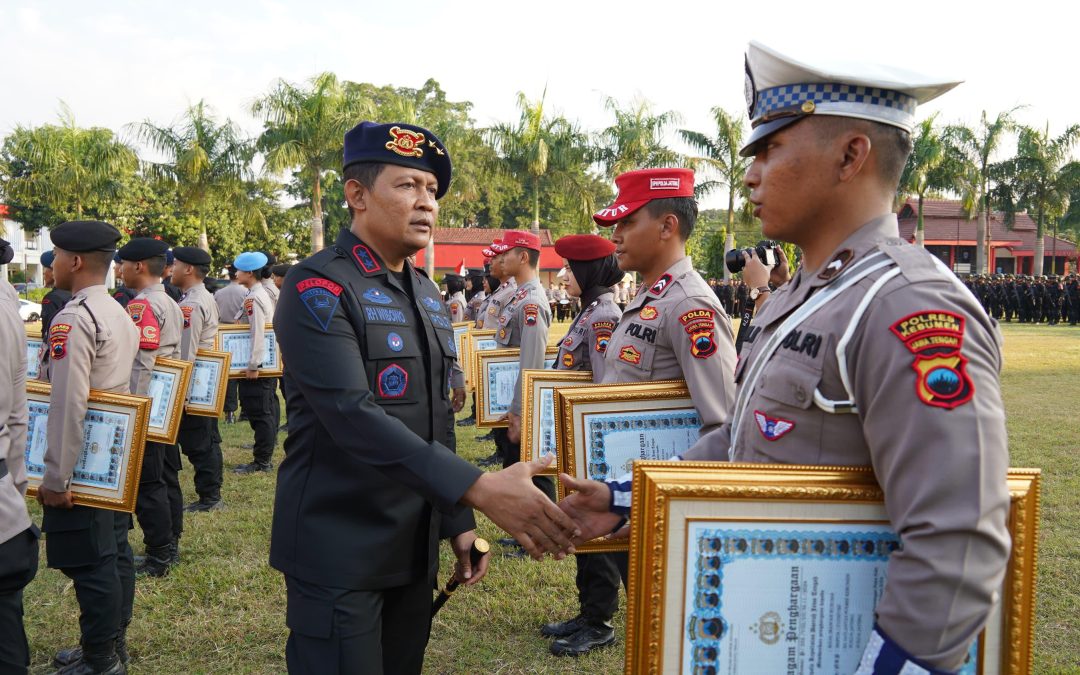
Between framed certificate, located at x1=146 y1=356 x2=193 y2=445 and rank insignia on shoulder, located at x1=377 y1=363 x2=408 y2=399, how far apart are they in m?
3.32

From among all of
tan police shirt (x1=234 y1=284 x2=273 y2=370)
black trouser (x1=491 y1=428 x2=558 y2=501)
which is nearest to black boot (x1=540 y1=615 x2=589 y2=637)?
black trouser (x1=491 y1=428 x2=558 y2=501)

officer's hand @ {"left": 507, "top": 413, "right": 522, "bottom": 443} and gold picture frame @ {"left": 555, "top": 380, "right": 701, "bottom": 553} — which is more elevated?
gold picture frame @ {"left": 555, "top": 380, "right": 701, "bottom": 553}

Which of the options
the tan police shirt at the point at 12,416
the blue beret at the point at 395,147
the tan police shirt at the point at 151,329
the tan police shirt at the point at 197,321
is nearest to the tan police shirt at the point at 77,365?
the tan police shirt at the point at 12,416

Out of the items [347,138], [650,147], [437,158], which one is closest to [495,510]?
[437,158]

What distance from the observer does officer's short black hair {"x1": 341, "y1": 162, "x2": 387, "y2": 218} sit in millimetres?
2523

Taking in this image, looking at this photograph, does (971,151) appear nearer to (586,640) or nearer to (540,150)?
(540,150)

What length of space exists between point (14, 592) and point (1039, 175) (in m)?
41.3

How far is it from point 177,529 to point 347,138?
420cm

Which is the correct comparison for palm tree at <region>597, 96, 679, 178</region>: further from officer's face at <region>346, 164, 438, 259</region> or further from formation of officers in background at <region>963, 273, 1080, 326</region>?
officer's face at <region>346, 164, 438, 259</region>

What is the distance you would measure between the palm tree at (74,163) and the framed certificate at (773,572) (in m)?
27.6

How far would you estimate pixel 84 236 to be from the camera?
13.3 ft

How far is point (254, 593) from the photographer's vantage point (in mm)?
4863

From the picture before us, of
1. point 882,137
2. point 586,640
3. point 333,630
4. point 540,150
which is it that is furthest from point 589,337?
point 540,150

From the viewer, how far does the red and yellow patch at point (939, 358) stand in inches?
49.1
